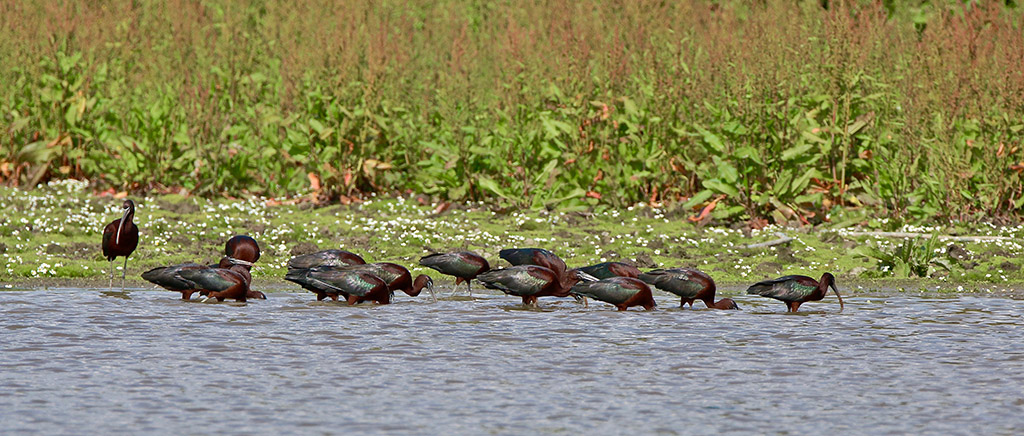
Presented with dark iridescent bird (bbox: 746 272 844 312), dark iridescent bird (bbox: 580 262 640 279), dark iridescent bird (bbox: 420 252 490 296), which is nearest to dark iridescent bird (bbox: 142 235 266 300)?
dark iridescent bird (bbox: 420 252 490 296)

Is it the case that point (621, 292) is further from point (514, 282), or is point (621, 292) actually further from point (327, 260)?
point (327, 260)

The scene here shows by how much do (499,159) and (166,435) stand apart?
11122 millimetres

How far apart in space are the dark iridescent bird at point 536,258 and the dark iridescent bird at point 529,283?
334mm

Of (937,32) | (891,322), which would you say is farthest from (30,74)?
(891,322)

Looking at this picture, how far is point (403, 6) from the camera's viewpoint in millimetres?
21359

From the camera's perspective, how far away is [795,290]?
442 inches

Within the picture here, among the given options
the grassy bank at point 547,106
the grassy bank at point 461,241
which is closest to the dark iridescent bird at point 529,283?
the grassy bank at point 461,241

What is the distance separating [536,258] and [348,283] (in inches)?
71.4

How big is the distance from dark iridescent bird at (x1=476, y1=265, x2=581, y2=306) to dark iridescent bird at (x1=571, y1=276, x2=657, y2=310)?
0.42 metres

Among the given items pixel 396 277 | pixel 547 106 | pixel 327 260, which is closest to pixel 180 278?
pixel 327 260

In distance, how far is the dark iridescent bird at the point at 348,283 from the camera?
1140 cm

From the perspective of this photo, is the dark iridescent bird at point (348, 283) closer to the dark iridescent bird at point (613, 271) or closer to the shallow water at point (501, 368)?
the shallow water at point (501, 368)

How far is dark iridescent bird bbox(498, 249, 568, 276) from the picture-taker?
39.5 ft

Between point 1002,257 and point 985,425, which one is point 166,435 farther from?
point 1002,257
